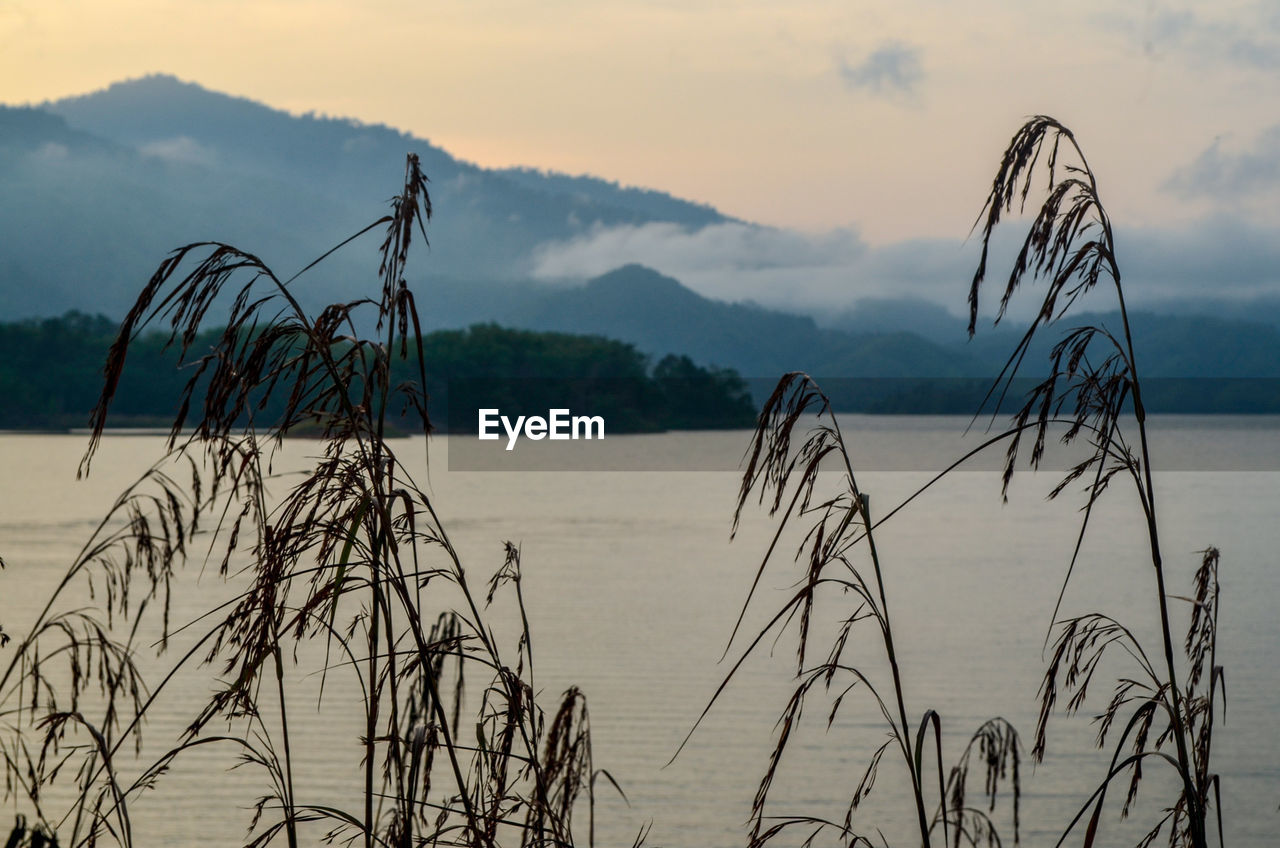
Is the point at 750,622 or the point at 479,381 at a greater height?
the point at 479,381

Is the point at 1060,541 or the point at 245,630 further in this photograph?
the point at 1060,541

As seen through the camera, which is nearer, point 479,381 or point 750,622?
point 750,622

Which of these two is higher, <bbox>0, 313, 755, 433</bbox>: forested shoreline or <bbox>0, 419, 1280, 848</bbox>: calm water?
<bbox>0, 313, 755, 433</bbox>: forested shoreline

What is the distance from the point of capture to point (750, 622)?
71.3 feet

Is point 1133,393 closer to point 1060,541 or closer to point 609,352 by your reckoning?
point 1060,541

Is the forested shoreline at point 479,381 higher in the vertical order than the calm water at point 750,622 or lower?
higher

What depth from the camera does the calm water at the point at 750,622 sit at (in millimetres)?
13008

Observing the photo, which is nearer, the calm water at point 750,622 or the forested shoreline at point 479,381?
the calm water at point 750,622

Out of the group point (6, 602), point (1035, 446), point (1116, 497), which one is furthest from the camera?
point (1116, 497)

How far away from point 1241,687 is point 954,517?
25555 millimetres

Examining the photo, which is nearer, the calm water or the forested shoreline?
the calm water

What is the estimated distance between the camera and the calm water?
1301 cm

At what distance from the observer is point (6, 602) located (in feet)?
74.2

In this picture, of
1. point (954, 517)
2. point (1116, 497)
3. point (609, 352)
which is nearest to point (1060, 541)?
point (954, 517)
